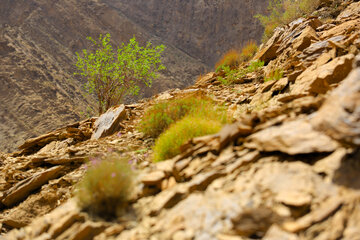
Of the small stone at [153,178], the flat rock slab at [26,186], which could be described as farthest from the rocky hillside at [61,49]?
the small stone at [153,178]

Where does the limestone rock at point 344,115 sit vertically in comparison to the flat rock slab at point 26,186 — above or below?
above

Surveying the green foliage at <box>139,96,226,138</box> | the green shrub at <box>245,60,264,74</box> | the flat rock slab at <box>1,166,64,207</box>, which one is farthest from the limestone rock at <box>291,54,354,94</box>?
the flat rock slab at <box>1,166,64,207</box>

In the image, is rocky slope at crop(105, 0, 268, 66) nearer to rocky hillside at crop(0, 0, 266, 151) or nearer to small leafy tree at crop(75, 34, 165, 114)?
rocky hillside at crop(0, 0, 266, 151)

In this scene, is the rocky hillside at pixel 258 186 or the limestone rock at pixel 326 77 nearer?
the rocky hillside at pixel 258 186

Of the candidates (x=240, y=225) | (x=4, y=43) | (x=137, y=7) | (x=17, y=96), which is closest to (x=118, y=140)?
(x=240, y=225)

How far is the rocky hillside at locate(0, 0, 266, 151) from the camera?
17719 millimetres

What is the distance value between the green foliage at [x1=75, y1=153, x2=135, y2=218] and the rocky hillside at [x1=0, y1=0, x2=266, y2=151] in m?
16.1

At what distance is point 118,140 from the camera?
4809mm

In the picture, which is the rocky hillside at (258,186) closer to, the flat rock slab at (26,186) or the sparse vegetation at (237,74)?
the flat rock slab at (26,186)

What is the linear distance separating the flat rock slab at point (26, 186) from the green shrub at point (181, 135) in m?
2.06

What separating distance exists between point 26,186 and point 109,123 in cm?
210

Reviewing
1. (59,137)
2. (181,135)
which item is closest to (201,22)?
(59,137)

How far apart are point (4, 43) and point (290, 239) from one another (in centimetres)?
2474

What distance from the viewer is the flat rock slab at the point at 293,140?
1997 millimetres
